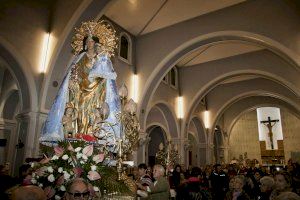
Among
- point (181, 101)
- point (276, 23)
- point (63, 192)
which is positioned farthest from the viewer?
point (181, 101)

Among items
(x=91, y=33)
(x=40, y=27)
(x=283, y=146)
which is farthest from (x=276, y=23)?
(x=283, y=146)

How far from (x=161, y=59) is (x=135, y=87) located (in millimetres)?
1601

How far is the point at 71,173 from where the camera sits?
300 centimetres

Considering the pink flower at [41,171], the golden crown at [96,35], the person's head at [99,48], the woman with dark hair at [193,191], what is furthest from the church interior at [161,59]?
the pink flower at [41,171]

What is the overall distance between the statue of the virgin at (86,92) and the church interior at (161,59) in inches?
103

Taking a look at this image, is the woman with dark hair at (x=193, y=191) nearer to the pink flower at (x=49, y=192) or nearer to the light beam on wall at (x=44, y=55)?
the pink flower at (x=49, y=192)

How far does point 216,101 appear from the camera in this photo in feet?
60.7

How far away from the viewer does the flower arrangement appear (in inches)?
115

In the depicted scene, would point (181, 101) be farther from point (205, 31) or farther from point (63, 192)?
point (63, 192)

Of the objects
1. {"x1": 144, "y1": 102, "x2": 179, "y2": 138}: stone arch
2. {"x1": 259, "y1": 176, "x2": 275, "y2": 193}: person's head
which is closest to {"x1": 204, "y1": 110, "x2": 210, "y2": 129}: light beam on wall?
{"x1": 144, "y1": 102, "x2": 179, "y2": 138}: stone arch

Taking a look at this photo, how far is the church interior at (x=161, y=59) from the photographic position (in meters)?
7.74

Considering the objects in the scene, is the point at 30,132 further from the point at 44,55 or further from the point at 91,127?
the point at 91,127

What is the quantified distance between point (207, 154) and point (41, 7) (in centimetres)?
1312

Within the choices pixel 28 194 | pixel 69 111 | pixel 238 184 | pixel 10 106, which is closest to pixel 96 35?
pixel 69 111
